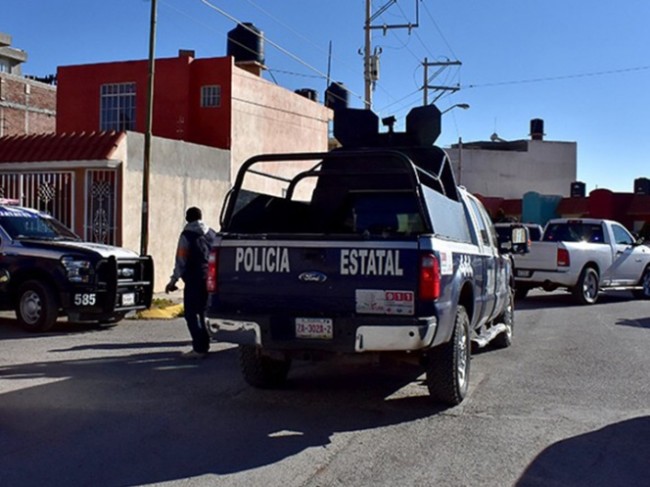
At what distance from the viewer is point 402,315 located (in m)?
6.18

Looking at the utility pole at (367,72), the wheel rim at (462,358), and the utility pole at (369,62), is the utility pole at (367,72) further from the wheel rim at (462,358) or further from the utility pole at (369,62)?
the wheel rim at (462,358)

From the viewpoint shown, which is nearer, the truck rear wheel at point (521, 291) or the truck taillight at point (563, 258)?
the truck taillight at point (563, 258)

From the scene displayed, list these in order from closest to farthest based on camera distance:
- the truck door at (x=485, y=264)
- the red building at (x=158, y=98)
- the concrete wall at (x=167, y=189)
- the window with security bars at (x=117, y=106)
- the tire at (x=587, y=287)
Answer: the truck door at (x=485, y=264) < the concrete wall at (x=167, y=189) < the tire at (x=587, y=287) < the red building at (x=158, y=98) < the window with security bars at (x=117, y=106)

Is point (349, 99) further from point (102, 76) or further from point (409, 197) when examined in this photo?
point (409, 197)

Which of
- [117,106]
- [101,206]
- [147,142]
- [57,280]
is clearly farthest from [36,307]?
[117,106]

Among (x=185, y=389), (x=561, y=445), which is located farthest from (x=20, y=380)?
(x=561, y=445)

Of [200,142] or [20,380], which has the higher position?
[200,142]

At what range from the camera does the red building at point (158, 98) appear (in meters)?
22.0

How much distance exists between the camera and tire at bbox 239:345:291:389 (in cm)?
748

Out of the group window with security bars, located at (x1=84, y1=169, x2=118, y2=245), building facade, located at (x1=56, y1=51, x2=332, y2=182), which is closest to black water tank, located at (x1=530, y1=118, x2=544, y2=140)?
building facade, located at (x1=56, y1=51, x2=332, y2=182)

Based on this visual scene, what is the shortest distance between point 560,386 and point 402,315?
2.88 m

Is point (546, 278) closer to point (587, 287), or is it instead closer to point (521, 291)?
point (587, 287)

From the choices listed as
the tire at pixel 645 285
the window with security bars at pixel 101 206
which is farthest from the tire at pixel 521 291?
the window with security bars at pixel 101 206

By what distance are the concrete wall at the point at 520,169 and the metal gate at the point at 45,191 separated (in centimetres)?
4732
